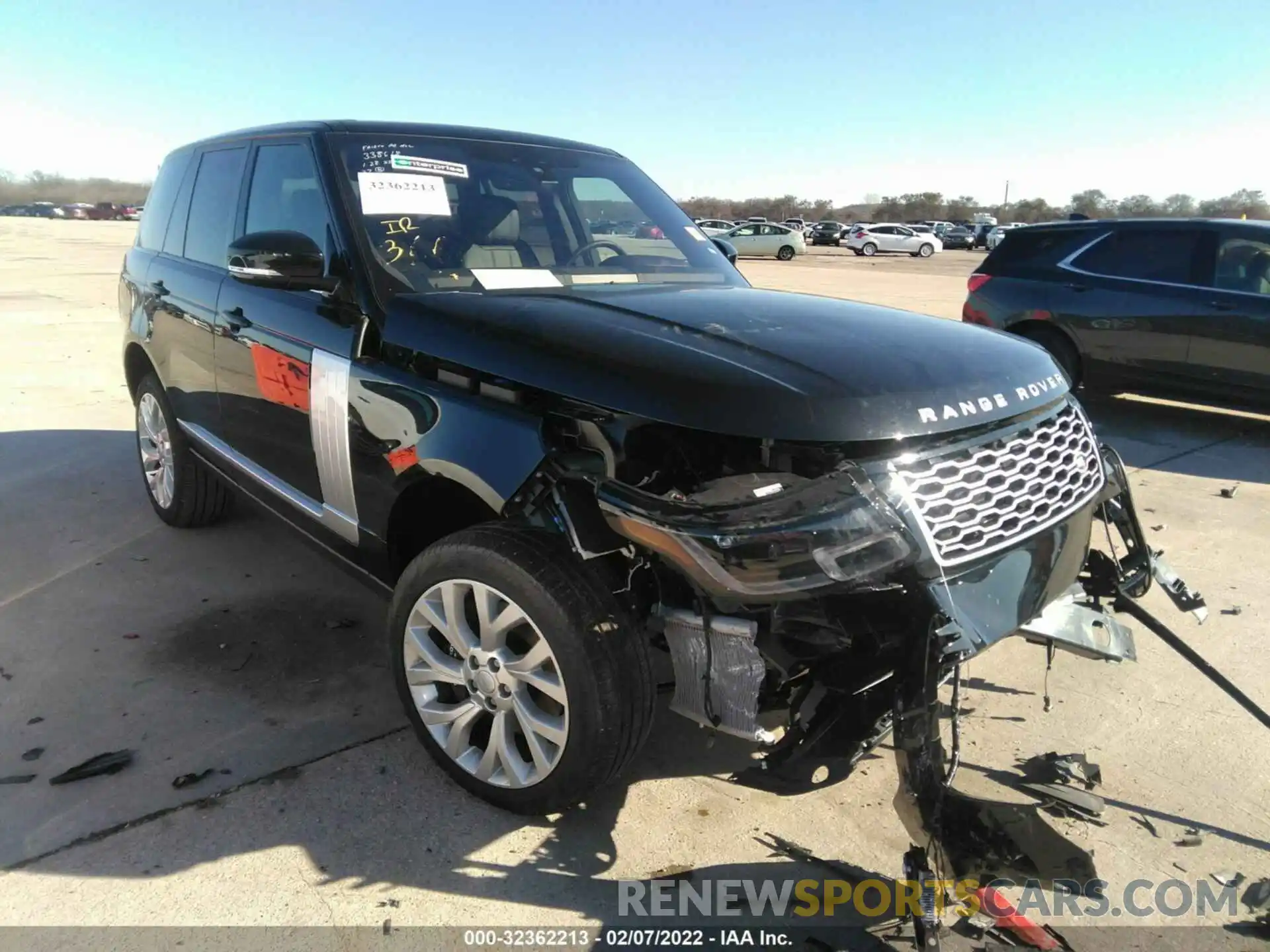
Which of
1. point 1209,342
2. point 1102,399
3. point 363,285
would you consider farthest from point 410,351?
point 1102,399

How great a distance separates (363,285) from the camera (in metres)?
2.88

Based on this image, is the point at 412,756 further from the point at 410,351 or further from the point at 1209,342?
the point at 1209,342

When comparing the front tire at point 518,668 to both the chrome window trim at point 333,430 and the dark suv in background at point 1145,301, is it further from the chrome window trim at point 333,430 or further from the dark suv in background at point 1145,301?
the dark suv in background at point 1145,301

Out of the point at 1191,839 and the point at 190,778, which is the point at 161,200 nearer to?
the point at 190,778

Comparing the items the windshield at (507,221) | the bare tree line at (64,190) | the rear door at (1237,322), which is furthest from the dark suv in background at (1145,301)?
the bare tree line at (64,190)

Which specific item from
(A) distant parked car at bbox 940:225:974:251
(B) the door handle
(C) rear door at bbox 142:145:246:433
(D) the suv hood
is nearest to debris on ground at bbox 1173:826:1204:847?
(D) the suv hood

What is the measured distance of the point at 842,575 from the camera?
→ 6.52 feet

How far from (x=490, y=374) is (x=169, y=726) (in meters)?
1.71

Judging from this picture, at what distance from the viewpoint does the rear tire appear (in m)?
7.75

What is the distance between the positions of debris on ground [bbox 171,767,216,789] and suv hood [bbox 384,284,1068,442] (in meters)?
1.45

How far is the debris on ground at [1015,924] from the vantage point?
2.17 meters

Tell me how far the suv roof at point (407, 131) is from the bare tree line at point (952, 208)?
7375cm

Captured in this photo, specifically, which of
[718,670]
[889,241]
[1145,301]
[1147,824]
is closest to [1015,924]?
[1147,824]

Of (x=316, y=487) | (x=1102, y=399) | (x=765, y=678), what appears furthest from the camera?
(x=1102, y=399)
